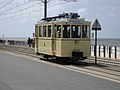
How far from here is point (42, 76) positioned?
662 inches

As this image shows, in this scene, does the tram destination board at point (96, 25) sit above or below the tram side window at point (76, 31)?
above

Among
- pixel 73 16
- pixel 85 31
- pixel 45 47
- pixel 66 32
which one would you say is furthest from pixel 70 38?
pixel 45 47

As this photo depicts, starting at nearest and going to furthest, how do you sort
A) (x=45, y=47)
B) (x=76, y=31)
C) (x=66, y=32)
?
(x=66, y=32) → (x=76, y=31) → (x=45, y=47)

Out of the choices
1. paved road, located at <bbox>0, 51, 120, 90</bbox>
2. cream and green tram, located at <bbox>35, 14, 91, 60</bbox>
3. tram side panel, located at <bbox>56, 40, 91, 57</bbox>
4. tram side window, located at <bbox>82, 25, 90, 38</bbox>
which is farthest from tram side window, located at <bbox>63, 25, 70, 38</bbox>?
paved road, located at <bbox>0, 51, 120, 90</bbox>

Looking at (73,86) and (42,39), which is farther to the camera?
(42,39)

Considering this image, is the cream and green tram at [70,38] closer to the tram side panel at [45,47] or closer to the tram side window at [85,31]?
the tram side window at [85,31]

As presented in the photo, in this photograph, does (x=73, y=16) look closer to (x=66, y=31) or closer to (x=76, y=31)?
(x=76, y=31)

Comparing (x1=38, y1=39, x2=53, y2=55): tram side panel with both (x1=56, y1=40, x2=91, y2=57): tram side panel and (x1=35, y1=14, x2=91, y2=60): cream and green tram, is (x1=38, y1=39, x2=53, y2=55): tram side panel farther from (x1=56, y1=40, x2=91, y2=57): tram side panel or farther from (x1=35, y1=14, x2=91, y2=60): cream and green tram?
(x1=56, y1=40, x2=91, y2=57): tram side panel

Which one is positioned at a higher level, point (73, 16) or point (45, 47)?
point (73, 16)

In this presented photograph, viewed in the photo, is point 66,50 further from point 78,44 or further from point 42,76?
point 42,76

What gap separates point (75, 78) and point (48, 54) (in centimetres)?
1073

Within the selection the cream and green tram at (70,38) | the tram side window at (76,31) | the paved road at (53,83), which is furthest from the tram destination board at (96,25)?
the paved road at (53,83)

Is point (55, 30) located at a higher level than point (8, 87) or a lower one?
higher

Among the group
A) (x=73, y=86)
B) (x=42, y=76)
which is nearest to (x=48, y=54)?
(x=42, y=76)
